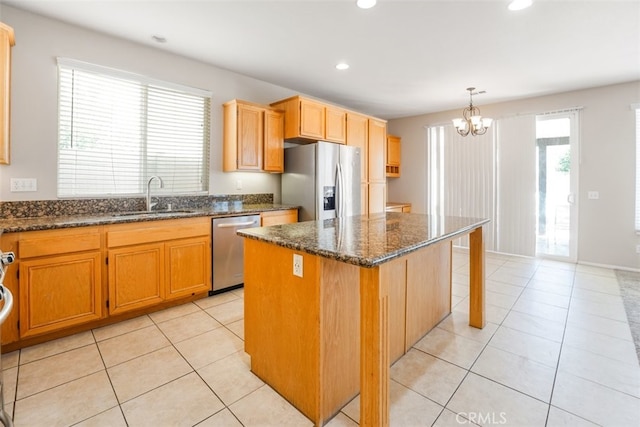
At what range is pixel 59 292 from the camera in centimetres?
221

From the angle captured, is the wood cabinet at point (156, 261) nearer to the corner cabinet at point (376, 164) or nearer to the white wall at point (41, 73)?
the white wall at point (41, 73)

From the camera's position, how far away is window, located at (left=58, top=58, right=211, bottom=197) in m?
2.71

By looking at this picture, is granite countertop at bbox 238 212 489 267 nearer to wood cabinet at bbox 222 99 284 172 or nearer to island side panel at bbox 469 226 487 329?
island side panel at bbox 469 226 487 329

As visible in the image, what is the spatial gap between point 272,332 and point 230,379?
442mm

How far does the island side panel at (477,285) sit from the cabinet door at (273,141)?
245 centimetres

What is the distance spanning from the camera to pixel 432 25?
8.62 ft

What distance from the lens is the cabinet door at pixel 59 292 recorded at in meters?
2.08

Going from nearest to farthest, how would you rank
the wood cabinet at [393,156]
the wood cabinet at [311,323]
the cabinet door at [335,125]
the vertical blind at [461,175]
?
the wood cabinet at [311,323]
the cabinet door at [335,125]
the vertical blind at [461,175]
the wood cabinet at [393,156]

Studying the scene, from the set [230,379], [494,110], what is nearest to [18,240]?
[230,379]

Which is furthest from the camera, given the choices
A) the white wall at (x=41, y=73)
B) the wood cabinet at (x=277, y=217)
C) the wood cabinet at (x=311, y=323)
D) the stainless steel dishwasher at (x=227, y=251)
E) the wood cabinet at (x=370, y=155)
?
the wood cabinet at (x=370, y=155)

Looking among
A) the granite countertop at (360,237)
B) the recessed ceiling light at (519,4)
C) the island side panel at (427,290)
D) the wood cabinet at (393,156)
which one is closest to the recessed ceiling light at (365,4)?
the recessed ceiling light at (519,4)

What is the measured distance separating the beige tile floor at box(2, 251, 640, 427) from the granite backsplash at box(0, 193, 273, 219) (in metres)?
1.08

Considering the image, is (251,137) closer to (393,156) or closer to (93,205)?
(93,205)

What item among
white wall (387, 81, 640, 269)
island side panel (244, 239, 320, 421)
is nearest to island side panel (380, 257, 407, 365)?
island side panel (244, 239, 320, 421)
